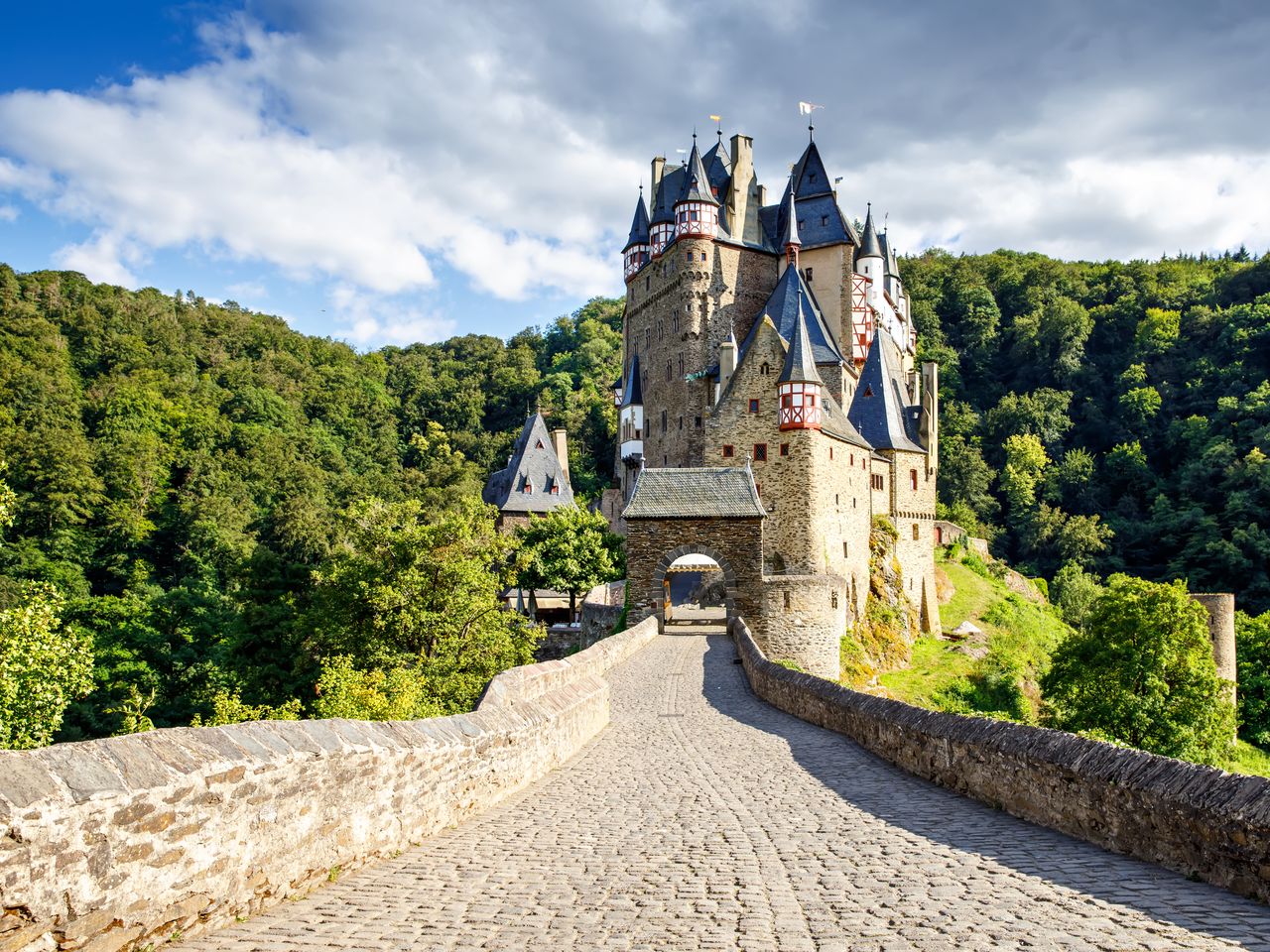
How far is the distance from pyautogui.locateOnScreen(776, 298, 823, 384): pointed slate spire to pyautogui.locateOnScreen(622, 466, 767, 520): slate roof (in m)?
7.44

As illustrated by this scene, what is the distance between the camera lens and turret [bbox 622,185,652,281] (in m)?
59.0

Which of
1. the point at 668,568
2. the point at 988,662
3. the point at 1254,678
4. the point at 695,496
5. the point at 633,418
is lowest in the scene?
the point at 1254,678

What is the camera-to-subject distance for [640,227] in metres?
60.0

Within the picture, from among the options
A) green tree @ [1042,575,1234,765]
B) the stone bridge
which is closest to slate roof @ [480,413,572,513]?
green tree @ [1042,575,1234,765]

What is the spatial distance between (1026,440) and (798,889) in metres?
89.7

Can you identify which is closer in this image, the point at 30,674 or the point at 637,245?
the point at 30,674

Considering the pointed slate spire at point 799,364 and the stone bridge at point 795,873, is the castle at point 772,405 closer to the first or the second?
the pointed slate spire at point 799,364

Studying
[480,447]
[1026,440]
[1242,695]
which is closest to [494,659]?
[1242,695]

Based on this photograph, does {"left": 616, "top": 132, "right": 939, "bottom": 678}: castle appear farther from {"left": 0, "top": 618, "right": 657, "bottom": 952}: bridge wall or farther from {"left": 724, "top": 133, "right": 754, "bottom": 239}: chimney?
{"left": 0, "top": 618, "right": 657, "bottom": 952}: bridge wall

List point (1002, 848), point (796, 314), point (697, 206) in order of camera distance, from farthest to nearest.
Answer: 1. point (697, 206)
2. point (796, 314)
3. point (1002, 848)

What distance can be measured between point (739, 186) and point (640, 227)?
890 centimetres

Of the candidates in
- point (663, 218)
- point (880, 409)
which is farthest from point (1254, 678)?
point (663, 218)

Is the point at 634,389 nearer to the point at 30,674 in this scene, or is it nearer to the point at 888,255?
the point at 888,255

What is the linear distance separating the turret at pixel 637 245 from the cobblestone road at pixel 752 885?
5127 centimetres
